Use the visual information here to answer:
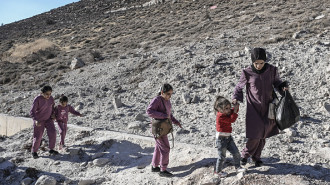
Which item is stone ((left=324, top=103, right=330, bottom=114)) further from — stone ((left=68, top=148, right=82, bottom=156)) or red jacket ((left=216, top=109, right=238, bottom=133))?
stone ((left=68, top=148, right=82, bottom=156))

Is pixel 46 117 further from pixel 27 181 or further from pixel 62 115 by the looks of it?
pixel 27 181

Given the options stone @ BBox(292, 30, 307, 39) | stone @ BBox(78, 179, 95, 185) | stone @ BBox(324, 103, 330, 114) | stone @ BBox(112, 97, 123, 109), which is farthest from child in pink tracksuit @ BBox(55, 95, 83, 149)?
stone @ BBox(292, 30, 307, 39)

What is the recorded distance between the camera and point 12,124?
900 centimetres

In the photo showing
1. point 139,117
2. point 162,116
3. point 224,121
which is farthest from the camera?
point 139,117

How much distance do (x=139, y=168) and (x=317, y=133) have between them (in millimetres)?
2945

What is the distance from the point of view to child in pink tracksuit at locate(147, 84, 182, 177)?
12.8 feet

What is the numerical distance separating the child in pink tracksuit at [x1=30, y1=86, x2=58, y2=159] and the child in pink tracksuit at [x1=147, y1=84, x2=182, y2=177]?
2.46 m

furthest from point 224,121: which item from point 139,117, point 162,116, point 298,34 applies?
point 298,34

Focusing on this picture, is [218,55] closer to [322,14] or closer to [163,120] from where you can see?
[322,14]

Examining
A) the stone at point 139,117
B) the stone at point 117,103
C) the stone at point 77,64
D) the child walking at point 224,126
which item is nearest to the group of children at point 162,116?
the child walking at point 224,126

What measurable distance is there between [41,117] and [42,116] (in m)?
0.03

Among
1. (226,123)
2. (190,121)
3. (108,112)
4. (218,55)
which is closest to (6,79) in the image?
(108,112)

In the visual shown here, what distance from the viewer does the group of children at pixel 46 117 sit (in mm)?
5539

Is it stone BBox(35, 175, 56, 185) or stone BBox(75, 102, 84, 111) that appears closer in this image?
stone BBox(35, 175, 56, 185)
